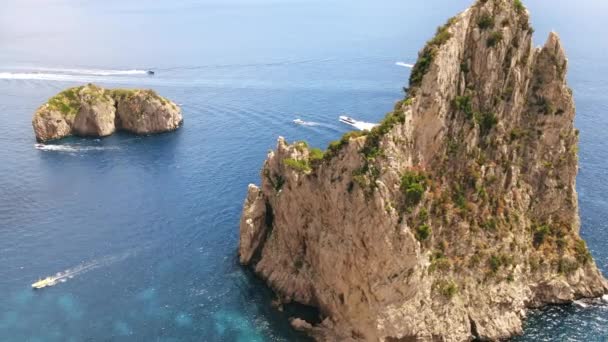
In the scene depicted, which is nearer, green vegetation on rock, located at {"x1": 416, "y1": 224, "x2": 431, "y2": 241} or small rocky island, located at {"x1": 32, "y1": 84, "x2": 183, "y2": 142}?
green vegetation on rock, located at {"x1": 416, "y1": 224, "x2": 431, "y2": 241}

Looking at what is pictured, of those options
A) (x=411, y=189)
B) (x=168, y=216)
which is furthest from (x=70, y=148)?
(x=411, y=189)

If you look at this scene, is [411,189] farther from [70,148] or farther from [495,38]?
[70,148]

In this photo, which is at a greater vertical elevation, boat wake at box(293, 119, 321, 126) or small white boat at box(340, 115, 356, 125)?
small white boat at box(340, 115, 356, 125)

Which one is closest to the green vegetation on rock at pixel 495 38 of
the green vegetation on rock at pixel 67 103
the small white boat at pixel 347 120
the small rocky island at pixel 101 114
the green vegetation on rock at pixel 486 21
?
the green vegetation on rock at pixel 486 21

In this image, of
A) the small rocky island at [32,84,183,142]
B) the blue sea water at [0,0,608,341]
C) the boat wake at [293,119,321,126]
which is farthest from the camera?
the small rocky island at [32,84,183,142]

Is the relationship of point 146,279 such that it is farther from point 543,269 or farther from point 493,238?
point 543,269

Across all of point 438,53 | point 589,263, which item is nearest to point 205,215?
point 438,53

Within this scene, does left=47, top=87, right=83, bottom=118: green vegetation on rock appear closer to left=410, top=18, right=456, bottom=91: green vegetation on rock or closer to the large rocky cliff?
the large rocky cliff

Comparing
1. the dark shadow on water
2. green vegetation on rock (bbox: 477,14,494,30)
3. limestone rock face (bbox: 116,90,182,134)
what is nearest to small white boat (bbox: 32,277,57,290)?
the dark shadow on water
